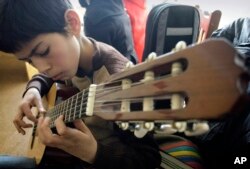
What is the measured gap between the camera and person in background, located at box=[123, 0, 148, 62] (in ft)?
4.60

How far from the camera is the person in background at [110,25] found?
1.05 metres

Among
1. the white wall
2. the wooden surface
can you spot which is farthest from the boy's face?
the white wall

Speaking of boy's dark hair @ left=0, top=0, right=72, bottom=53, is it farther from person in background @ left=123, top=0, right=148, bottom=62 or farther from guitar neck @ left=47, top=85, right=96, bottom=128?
person in background @ left=123, top=0, right=148, bottom=62

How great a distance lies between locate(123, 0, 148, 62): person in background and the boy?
0.66m

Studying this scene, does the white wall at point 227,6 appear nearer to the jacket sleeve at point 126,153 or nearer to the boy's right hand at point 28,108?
the boy's right hand at point 28,108

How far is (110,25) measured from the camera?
1.07 m

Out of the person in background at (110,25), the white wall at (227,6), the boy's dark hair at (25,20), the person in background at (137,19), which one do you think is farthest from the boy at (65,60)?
the white wall at (227,6)

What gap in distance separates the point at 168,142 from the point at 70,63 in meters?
0.39

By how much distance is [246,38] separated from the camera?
28.5 inches

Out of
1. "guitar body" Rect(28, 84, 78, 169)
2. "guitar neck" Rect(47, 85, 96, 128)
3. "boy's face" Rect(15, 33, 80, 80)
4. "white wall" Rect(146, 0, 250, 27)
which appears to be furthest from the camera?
"white wall" Rect(146, 0, 250, 27)

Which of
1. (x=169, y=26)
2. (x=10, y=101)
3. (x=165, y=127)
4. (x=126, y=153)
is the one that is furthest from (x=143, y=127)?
(x=10, y=101)

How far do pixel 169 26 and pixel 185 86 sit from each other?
635mm

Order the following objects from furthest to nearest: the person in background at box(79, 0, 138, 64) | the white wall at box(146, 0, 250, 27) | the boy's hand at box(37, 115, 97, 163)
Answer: the white wall at box(146, 0, 250, 27), the person in background at box(79, 0, 138, 64), the boy's hand at box(37, 115, 97, 163)

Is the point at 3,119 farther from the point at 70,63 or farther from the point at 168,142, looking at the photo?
the point at 168,142
